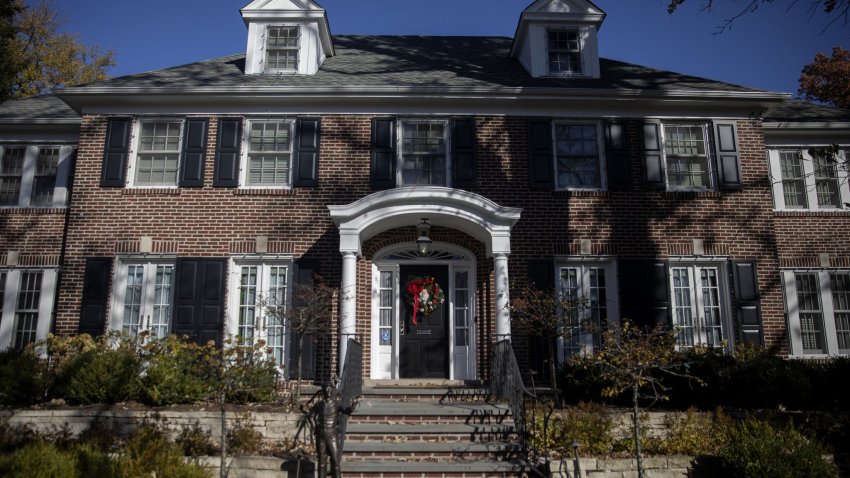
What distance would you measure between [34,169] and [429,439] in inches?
415

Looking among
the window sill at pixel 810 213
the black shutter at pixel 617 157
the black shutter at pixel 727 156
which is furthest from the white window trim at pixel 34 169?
the window sill at pixel 810 213

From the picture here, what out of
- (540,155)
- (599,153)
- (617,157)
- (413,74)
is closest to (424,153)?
(413,74)

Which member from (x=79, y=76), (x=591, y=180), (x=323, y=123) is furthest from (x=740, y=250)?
(x=79, y=76)

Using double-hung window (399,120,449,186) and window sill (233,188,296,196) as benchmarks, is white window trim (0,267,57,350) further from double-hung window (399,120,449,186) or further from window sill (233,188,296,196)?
double-hung window (399,120,449,186)

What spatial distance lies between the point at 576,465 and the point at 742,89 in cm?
910

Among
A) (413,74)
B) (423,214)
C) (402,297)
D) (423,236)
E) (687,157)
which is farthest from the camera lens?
(413,74)

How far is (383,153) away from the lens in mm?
12047

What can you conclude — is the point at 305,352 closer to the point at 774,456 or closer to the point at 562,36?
the point at 774,456

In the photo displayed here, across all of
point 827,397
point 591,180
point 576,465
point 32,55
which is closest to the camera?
point 576,465

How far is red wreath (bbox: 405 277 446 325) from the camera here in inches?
456

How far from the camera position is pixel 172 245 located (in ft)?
38.2

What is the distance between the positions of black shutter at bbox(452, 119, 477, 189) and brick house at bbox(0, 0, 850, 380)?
0.04 meters

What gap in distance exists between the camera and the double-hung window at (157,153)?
12020mm

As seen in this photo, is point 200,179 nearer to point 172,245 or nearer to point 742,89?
point 172,245
